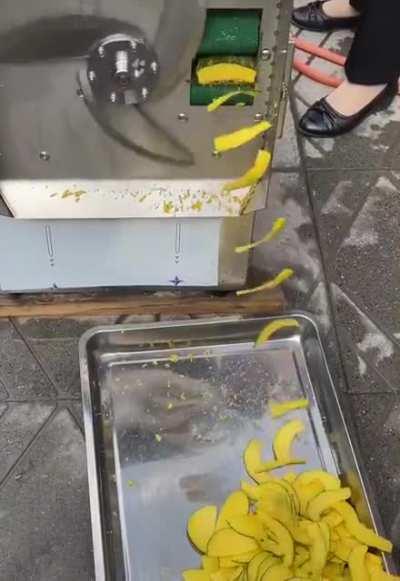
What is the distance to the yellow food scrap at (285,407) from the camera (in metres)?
1.46

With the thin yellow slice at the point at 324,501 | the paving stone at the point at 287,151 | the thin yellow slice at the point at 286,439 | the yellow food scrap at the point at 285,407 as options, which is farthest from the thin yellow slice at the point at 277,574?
the paving stone at the point at 287,151

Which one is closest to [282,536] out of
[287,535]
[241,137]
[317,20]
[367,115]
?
[287,535]

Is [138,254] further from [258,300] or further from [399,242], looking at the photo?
[399,242]

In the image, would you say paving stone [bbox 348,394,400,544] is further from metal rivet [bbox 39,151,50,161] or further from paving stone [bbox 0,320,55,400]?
metal rivet [bbox 39,151,50,161]

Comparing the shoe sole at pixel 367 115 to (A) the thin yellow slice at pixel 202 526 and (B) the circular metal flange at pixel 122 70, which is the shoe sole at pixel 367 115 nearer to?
(B) the circular metal flange at pixel 122 70

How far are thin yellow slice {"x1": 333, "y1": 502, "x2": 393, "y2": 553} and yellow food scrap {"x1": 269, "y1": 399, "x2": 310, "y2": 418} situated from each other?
218 mm

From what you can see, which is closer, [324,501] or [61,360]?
[324,501]

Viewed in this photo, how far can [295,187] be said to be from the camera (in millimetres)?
1872

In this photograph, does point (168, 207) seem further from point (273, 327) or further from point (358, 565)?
point (358, 565)

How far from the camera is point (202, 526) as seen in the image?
128cm

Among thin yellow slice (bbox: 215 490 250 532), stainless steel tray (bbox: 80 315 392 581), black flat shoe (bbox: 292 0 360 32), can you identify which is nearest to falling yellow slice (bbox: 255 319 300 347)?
stainless steel tray (bbox: 80 315 392 581)

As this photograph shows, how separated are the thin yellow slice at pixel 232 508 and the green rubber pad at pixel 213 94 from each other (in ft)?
2.10

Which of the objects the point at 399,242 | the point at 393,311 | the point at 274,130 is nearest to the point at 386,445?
the point at 393,311

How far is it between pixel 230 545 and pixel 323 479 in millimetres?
210
